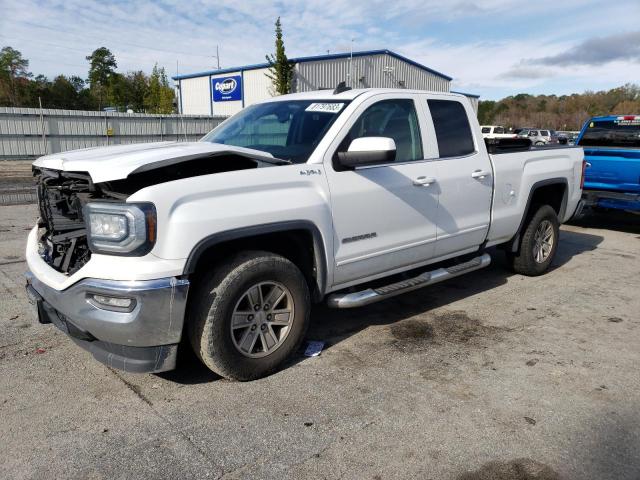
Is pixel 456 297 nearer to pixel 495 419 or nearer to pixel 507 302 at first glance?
pixel 507 302

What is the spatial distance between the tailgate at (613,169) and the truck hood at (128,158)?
6.73 m

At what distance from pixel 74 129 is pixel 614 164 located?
1918 centimetres

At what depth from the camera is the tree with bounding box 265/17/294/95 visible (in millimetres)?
27312

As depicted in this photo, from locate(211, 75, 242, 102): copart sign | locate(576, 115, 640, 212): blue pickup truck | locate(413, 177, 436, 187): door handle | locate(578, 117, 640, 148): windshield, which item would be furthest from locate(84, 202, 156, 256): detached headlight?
locate(211, 75, 242, 102): copart sign

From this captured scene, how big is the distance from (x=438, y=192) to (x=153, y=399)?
2666mm

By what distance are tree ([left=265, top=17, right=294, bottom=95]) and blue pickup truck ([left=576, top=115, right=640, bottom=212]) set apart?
2016cm

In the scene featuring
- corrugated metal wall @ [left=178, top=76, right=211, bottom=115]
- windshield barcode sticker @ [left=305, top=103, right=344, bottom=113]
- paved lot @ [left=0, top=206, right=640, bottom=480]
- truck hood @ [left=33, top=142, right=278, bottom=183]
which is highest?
corrugated metal wall @ [left=178, top=76, right=211, bottom=115]

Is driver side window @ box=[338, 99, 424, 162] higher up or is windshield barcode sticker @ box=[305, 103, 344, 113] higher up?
windshield barcode sticker @ box=[305, 103, 344, 113]

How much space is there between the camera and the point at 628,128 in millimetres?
8531

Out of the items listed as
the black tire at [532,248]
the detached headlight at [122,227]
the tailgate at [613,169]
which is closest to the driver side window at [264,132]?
the detached headlight at [122,227]

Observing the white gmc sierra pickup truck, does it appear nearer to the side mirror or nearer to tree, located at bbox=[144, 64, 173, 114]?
the side mirror

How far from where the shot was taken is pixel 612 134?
341 inches

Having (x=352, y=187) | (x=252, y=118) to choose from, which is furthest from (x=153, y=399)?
(x=252, y=118)

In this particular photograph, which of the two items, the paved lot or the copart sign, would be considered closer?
the paved lot
